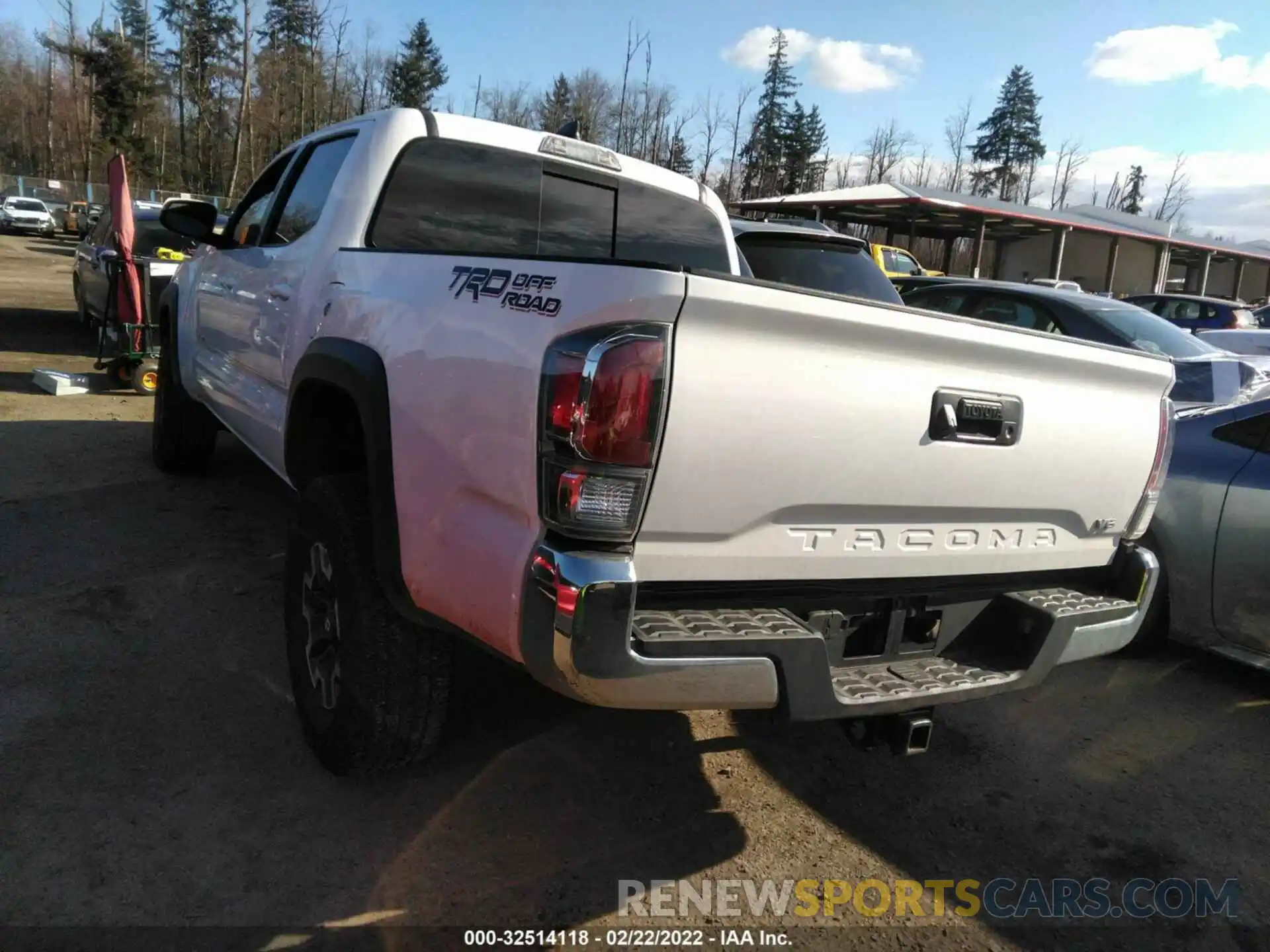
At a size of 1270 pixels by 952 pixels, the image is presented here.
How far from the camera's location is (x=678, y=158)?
179ft

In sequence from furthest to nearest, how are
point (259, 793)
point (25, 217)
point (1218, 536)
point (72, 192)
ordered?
1. point (72, 192)
2. point (25, 217)
3. point (1218, 536)
4. point (259, 793)

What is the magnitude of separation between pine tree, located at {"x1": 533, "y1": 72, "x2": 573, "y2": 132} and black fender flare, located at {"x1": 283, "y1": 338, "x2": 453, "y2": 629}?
184ft

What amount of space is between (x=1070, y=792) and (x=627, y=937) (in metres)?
1.80

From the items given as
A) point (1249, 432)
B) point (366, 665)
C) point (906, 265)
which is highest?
point (906, 265)

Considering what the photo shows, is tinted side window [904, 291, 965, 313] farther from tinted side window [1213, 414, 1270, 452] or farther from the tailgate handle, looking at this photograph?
the tailgate handle

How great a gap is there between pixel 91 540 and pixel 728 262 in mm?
3653

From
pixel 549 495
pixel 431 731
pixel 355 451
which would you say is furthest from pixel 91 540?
pixel 549 495

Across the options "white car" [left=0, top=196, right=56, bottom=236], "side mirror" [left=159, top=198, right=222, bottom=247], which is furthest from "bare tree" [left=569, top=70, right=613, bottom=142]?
"side mirror" [left=159, top=198, right=222, bottom=247]

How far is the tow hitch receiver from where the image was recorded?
2.47 m

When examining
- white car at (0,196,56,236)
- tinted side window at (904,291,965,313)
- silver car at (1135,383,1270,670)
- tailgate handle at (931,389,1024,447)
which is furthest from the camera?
white car at (0,196,56,236)

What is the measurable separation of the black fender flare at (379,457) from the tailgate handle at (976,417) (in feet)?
4.48

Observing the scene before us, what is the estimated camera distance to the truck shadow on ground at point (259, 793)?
249 cm

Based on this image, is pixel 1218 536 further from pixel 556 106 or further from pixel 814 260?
pixel 556 106

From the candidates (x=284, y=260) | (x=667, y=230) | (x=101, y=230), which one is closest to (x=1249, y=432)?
(x=667, y=230)
